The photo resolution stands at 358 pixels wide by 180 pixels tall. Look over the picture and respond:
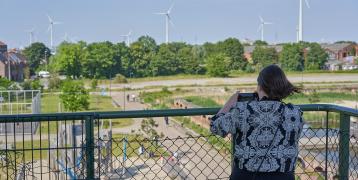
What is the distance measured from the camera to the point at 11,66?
220 feet

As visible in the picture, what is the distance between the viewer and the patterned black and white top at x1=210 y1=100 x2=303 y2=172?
2748mm

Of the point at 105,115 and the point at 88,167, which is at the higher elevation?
the point at 105,115

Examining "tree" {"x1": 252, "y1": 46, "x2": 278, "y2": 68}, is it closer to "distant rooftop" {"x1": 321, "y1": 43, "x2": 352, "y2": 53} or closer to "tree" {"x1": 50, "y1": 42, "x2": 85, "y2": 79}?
"distant rooftop" {"x1": 321, "y1": 43, "x2": 352, "y2": 53}

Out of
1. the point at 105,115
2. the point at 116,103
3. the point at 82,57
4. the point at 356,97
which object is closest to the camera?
the point at 105,115

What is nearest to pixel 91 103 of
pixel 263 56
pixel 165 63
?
pixel 165 63

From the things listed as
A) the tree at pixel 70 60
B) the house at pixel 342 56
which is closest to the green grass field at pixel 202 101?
the tree at pixel 70 60

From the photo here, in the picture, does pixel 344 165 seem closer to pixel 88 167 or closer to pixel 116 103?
pixel 88 167

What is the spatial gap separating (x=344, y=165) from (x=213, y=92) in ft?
160

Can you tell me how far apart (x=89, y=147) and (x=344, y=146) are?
2.06 meters

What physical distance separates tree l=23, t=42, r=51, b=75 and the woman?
85.3 m

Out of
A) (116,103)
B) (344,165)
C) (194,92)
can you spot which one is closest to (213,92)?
(194,92)

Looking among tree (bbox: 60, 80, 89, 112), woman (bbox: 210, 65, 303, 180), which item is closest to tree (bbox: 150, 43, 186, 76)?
tree (bbox: 60, 80, 89, 112)

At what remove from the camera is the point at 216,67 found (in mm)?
68375

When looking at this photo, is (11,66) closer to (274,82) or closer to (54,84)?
(54,84)
